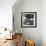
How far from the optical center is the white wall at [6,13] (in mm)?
4270

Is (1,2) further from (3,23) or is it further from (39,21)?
(39,21)

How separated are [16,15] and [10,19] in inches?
39.3

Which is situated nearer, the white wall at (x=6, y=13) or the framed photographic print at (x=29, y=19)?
the white wall at (x=6, y=13)

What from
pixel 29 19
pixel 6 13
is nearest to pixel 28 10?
pixel 29 19

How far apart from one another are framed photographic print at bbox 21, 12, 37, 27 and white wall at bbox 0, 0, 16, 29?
3.52 ft

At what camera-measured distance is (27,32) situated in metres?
5.35

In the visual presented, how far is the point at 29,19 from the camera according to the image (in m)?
5.29

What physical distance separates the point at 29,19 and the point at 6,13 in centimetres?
134

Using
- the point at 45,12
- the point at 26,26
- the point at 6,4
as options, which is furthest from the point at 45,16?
the point at 6,4

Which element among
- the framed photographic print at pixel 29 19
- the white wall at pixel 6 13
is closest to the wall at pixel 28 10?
the framed photographic print at pixel 29 19

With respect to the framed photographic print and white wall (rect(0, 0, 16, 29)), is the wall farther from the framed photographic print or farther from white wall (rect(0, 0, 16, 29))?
white wall (rect(0, 0, 16, 29))

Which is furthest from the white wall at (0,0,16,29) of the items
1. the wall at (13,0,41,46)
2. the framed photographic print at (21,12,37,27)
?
the framed photographic print at (21,12,37,27)

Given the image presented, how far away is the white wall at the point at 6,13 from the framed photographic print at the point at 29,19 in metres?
1.07

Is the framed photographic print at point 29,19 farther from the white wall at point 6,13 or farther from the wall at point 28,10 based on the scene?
the white wall at point 6,13
